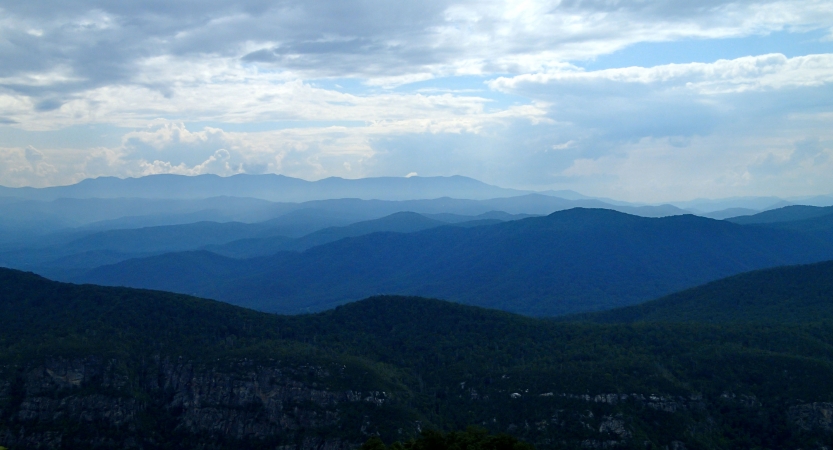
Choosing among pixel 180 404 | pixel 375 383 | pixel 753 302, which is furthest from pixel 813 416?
pixel 180 404

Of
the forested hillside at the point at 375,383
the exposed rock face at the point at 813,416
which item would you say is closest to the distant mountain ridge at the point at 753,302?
the forested hillside at the point at 375,383

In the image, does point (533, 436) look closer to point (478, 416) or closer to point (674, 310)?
point (478, 416)

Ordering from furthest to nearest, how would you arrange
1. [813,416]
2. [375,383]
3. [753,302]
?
[753,302] < [375,383] < [813,416]

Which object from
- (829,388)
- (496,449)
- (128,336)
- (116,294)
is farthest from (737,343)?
(116,294)

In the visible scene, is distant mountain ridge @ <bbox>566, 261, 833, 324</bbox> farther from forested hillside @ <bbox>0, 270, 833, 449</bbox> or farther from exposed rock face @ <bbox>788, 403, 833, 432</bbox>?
exposed rock face @ <bbox>788, 403, 833, 432</bbox>

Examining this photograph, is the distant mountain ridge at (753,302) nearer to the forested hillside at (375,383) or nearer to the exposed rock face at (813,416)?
the forested hillside at (375,383)

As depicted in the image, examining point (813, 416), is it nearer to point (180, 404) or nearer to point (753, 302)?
point (753, 302)
